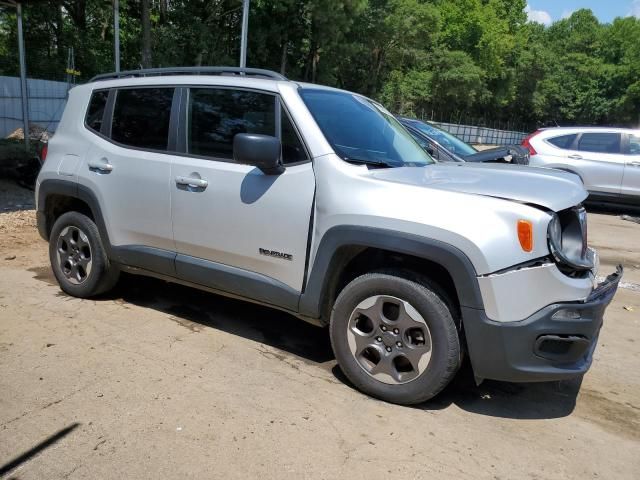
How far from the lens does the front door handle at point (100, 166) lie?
4.43m

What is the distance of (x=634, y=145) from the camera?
36.8 ft

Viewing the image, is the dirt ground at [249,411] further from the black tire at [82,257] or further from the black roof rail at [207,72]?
the black roof rail at [207,72]

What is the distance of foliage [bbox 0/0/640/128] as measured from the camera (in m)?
29.3

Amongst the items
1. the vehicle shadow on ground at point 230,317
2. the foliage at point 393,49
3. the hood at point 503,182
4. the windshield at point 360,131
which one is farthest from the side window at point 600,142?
the foliage at point 393,49

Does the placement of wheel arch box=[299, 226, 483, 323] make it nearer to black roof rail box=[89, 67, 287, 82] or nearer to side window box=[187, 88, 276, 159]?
side window box=[187, 88, 276, 159]

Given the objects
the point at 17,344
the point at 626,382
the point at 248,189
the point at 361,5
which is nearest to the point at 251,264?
the point at 248,189

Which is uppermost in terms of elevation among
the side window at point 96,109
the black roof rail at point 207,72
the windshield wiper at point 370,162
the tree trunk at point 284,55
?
the tree trunk at point 284,55

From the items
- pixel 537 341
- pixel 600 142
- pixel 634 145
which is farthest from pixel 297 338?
pixel 634 145

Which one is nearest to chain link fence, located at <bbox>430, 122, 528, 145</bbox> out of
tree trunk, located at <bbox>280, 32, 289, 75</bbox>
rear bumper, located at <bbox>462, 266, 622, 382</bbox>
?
tree trunk, located at <bbox>280, 32, 289, 75</bbox>

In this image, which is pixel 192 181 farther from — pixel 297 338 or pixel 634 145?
pixel 634 145

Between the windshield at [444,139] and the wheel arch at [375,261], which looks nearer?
the wheel arch at [375,261]

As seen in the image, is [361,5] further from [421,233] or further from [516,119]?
[516,119]

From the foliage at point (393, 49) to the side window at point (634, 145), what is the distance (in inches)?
456

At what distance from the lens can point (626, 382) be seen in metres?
3.94
